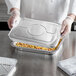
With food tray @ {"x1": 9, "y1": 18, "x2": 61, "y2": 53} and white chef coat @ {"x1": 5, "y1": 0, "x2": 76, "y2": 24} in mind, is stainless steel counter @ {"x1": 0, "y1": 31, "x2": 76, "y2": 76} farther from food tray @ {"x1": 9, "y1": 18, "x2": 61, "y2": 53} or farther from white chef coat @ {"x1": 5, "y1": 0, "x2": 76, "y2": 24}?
white chef coat @ {"x1": 5, "y1": 0, "x2": 76, "y2": 24}

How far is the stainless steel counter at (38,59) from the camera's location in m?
1.14

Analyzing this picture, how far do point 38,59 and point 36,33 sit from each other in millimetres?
161

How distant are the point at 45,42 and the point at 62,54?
0.18 m

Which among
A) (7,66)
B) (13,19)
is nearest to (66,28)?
(13,19)

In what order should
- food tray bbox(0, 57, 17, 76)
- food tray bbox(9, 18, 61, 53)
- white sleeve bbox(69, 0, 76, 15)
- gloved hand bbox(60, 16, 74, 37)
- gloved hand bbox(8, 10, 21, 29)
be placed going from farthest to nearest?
white sleeve bbox(69, 0, 76, 15)
gloved hand bbox(8, 10, 21, 29)
gloved hand bbox(60, 16, 74, 37)
food tray bbox(9, 18, 61, 53)
food tray bbox(0, 57, 17, 76)

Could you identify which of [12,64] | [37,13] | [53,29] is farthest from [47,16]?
[12,64]

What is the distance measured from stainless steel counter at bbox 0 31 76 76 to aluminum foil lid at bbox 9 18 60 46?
0.10 m

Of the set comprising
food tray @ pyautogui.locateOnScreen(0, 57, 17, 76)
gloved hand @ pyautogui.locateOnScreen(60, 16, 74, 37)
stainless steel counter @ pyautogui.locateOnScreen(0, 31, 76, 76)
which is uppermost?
gloved hand @ pyautogui.locateOnScreen(60, 16, 74, 37)

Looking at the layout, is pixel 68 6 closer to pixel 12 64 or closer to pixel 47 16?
pixel 47 16

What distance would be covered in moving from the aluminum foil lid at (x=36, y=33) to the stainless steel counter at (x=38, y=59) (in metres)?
0.10

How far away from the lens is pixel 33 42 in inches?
49.9

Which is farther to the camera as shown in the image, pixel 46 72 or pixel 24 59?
pixel 24 59

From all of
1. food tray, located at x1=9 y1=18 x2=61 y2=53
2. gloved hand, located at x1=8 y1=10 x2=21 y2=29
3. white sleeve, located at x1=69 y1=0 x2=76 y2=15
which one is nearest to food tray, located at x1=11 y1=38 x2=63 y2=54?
food tray, located at x1=9 y1=18 x2=61 y2=53

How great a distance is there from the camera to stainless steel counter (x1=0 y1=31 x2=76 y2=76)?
1137 mm
